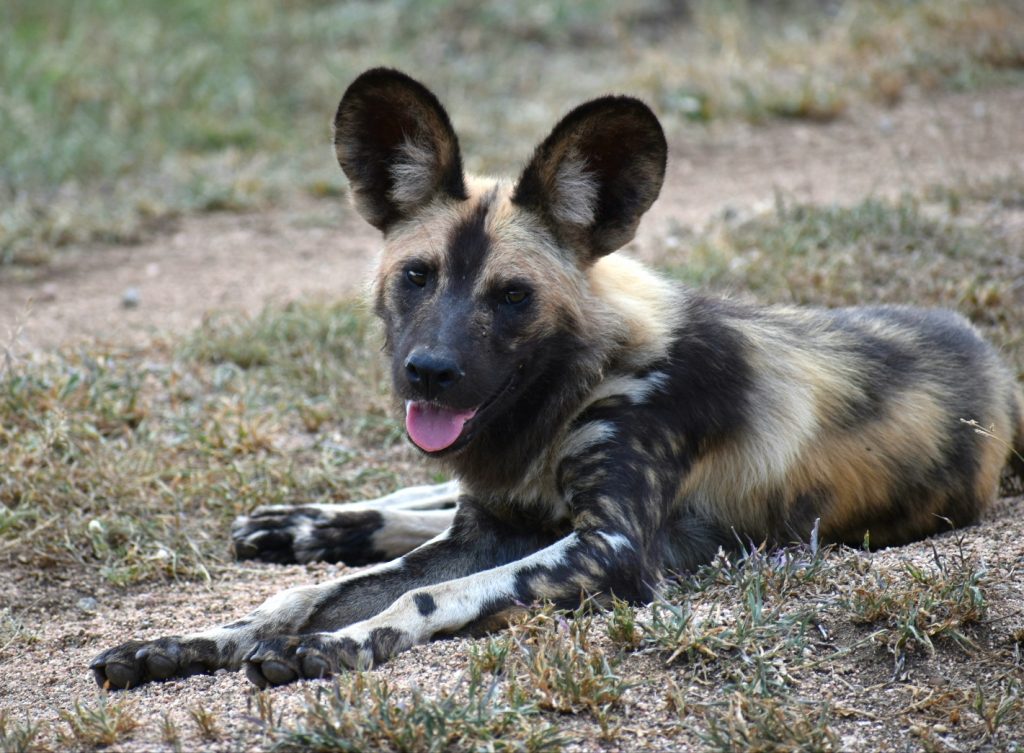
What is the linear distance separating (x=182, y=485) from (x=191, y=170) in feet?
11.8

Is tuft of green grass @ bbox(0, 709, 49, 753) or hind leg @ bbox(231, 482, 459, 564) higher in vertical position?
tuft of green grass @ bbox(0, 709, 49, 753)

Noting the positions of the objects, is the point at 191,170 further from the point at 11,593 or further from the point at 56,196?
the point at 11,593

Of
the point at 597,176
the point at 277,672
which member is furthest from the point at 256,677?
the point at 597,176

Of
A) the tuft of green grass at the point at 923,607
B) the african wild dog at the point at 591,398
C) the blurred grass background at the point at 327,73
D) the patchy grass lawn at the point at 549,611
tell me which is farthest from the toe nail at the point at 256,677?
the blurred grass background at the point at 327,73

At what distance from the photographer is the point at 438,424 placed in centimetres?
331

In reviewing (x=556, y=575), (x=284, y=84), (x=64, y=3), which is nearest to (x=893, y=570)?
(x=556, y=575)

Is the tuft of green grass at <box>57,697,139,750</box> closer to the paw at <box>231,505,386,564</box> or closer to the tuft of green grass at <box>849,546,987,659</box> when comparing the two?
the paw at <box>231,505,386,564</box>

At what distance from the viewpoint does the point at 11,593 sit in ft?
12.3

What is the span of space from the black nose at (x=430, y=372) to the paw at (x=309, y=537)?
101cm

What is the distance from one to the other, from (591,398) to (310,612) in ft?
3.04

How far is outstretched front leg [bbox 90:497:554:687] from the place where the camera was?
2.95 metres

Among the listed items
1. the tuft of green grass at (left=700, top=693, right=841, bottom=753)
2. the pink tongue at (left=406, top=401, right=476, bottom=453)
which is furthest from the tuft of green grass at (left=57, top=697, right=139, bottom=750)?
the tuft of green grass at (left=700, top=693, right=841, bottom=753)

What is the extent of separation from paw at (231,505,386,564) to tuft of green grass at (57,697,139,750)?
1432 millimetres

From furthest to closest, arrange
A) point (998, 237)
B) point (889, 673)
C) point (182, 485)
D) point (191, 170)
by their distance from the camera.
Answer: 1. point (191, 170)
2. point (998, 237)
3. point (182, 485)
4. point (889, 673)
